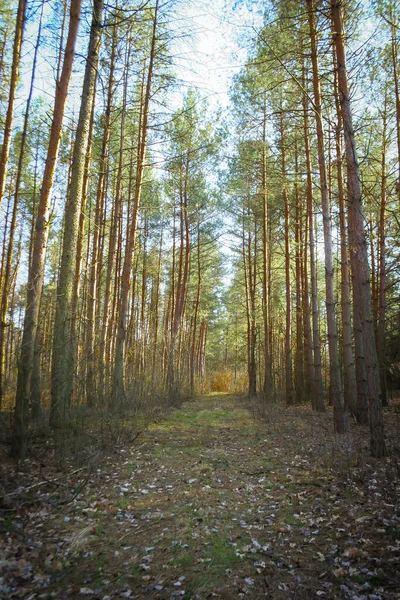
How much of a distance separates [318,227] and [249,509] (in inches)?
551

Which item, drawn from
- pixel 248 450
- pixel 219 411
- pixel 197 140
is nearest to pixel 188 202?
pixel 197 140

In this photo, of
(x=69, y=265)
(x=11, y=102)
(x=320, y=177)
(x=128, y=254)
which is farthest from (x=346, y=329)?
(x=11, y=102)

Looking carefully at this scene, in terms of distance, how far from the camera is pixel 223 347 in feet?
146

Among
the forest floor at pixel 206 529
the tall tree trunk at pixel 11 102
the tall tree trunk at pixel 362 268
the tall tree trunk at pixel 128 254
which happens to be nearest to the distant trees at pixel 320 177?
the tall tree trunk at pixel 362 268

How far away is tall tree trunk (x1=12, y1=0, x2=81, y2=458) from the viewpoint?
4820 mm

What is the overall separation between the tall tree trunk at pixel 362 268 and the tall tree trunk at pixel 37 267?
174 inches

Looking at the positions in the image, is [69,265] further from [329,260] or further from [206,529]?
[329,260]

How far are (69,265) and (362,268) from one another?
16.6 feet

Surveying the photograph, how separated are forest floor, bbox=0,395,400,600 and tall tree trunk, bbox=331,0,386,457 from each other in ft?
1.87

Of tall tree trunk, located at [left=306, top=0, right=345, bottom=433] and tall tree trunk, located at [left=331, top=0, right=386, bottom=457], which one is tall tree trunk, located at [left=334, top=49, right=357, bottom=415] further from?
tall tree trunk, located at [left=331, top=0, right=386, bottom=457]

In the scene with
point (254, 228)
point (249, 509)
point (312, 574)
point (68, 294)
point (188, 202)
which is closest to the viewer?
point (312, 574)

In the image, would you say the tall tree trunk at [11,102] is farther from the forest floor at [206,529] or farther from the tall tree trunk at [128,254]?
the forest floor at [206,529]

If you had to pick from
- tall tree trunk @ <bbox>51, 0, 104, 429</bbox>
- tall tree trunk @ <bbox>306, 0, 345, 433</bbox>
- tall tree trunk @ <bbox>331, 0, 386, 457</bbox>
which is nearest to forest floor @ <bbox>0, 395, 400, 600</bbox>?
tall tree trunk @ <bbox>331, 0, 386, 457</bbox>

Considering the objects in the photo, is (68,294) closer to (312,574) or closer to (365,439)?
(312,574)
